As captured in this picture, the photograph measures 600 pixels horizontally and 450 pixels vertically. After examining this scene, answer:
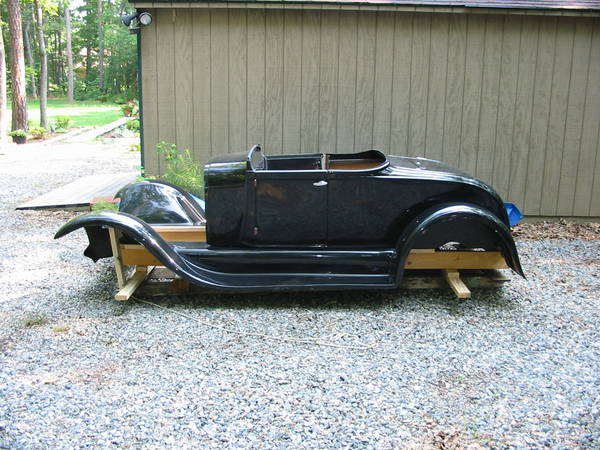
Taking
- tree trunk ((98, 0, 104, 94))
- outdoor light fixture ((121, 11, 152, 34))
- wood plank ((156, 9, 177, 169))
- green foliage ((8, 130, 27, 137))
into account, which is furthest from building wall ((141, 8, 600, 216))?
tree trunk ((98, 0, 104, 94))

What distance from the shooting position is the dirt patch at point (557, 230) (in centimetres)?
679

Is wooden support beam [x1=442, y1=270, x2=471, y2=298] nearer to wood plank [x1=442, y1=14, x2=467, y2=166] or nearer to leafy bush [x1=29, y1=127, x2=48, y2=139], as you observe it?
wood plank [x1=442, y1=14, x2=467, y2=166]

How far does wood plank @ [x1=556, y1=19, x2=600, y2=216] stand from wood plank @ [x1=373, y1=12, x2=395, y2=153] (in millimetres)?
2107

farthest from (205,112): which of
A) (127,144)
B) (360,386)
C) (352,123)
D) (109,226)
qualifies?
(127,144)

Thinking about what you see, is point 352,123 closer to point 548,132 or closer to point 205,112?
point 205,112

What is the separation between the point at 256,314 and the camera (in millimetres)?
4246

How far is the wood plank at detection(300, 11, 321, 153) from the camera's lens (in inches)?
275

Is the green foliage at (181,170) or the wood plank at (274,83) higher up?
the wood plank at (274,83)

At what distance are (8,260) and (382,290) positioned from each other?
3412 millimetres

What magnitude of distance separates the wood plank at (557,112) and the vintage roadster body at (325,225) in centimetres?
322

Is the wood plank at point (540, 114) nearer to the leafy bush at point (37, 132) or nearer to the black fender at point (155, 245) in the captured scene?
the black fender at point (155, 245)

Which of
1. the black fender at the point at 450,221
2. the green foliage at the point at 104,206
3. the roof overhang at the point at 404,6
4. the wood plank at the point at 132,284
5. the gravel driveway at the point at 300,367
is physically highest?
the roof overhang at the point at 404,6

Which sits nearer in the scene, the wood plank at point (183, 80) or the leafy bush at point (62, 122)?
the wood plank at point (183, 80)

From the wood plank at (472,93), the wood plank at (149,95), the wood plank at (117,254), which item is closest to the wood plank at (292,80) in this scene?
the wood plank at (149,95)
